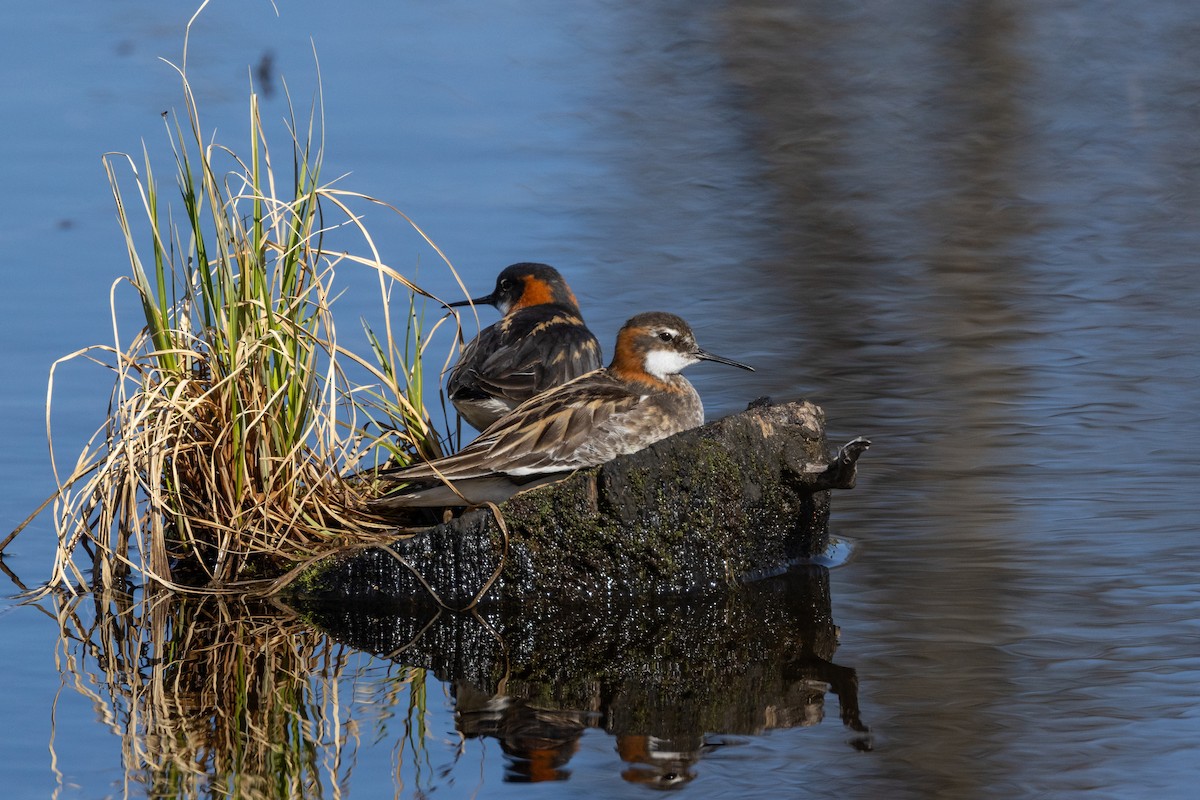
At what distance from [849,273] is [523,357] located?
3.72 m

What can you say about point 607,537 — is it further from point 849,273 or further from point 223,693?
point 849,273

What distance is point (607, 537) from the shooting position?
7.45 metres

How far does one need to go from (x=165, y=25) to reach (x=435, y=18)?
2.61 m

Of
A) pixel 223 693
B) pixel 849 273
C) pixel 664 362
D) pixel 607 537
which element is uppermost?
pixel 849 273

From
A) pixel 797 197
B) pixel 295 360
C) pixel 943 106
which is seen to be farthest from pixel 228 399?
pixel 943 106

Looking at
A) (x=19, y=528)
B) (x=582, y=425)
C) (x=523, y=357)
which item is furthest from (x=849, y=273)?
(x=19, y=528)

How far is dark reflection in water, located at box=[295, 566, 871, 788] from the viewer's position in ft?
20.3

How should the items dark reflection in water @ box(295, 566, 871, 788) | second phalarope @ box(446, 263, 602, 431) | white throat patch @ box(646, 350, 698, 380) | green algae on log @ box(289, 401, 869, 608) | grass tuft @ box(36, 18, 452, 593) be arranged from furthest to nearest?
second phalarope @ box(446, 263, 602, 431)
white throat patch @ box(646, 350, 698, 380)
grass tuft @ box(36, 18, 452, 593)
green algae on log @ box(289, 401, 869, 608)
dark reflection in water @ box(295, 566, 871, 788)

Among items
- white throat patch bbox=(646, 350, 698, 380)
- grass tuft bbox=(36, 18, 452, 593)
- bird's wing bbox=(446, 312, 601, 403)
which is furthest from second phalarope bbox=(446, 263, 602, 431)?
grass tuft bbox=(36, 18, 452, 593)

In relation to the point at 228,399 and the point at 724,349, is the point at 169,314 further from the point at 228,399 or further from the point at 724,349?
the point at 724,349

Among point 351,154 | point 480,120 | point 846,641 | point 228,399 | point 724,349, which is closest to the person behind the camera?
point 846,641

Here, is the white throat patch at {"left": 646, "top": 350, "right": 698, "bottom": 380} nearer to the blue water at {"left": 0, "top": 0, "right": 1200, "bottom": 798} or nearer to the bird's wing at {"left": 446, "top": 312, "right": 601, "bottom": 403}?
the bird's wing at {"left": 446, "top": 312, "right": 601, "bottom": 403}

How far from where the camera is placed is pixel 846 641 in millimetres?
7078

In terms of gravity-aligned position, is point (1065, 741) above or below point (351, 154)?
below
